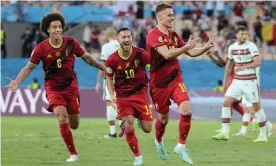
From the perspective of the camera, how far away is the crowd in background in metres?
35.5

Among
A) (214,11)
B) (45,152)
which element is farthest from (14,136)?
(214,11)

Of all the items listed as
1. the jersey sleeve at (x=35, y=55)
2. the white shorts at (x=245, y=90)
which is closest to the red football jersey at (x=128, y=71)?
the jersey sleeve at (x=35, y=55)

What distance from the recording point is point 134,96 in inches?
512

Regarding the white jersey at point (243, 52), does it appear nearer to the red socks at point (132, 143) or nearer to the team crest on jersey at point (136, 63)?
the team crest on jersey at point (136, 63)

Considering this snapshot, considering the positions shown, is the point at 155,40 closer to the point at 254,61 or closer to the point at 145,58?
the point at 145,58

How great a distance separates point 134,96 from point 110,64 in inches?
26.5

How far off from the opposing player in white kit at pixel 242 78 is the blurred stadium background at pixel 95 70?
46 cm

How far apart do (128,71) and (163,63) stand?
0.61 metres

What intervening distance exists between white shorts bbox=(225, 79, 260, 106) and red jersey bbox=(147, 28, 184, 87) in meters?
5.10

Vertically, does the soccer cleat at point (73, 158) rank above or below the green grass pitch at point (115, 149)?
above

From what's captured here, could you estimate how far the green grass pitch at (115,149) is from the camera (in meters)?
12.9

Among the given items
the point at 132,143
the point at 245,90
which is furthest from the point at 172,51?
the point at 245,90

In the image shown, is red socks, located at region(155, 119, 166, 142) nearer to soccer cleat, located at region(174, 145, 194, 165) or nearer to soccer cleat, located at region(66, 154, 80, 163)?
soccer cleat, located at region(174, 145, 194, 165)

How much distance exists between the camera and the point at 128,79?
13000 millimetres
